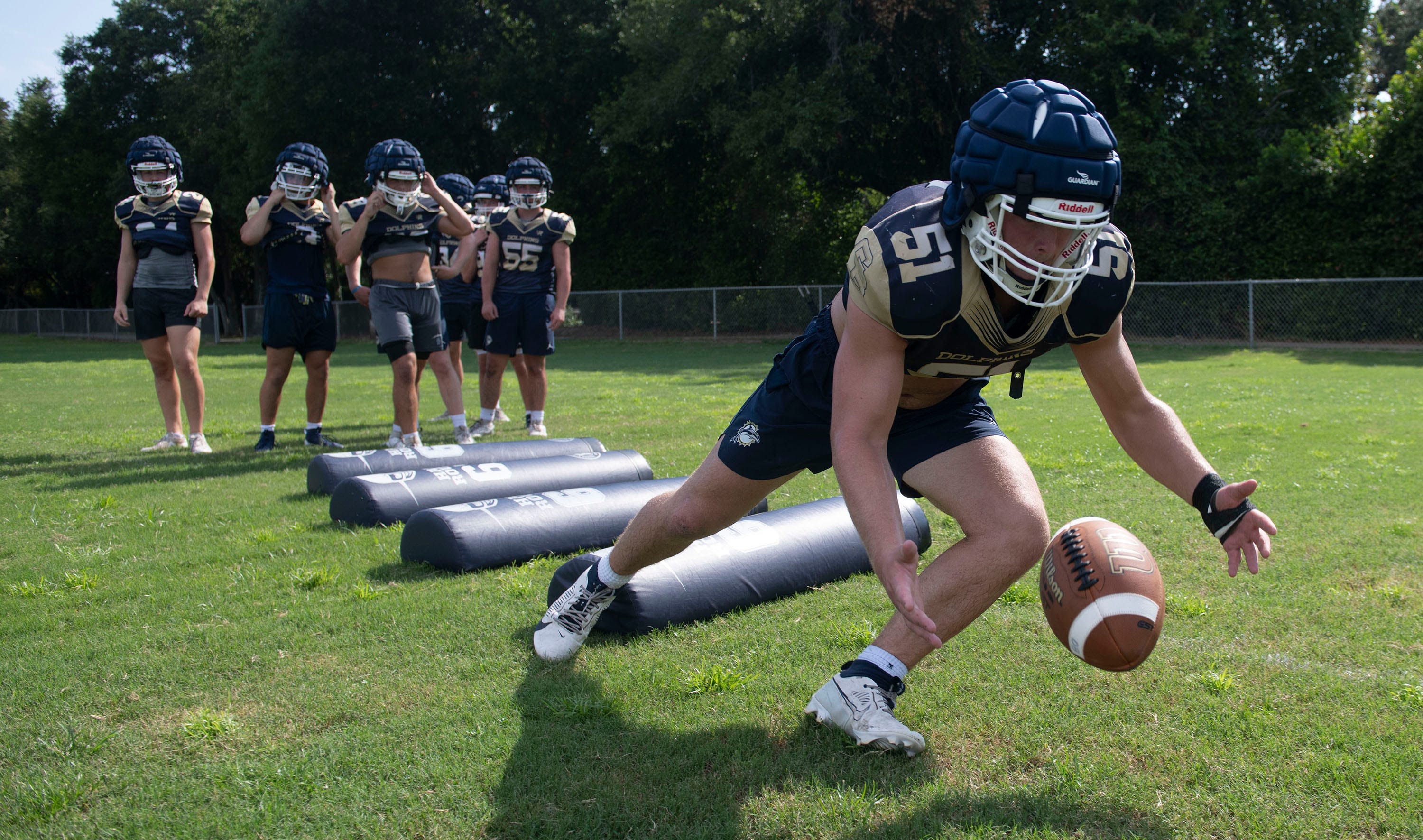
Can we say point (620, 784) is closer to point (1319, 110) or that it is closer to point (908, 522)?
point (908, 522)

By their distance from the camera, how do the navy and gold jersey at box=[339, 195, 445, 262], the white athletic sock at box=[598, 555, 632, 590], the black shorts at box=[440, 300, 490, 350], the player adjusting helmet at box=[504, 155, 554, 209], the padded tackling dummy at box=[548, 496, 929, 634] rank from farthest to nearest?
1. the black shorts at box=[440, 300, 490, 350]
2. the player adjusting helmet at box=[504, 155, 554, 209]
3. the navy and gold jersey at box=[339, 195, 445, 262]
4. the padded tackling dummy at box=[548, 496, 929, 634]
5. the white athletic sock at box=[598, 555, 632, 590]

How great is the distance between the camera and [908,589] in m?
2.38

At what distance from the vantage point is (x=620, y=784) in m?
2.81

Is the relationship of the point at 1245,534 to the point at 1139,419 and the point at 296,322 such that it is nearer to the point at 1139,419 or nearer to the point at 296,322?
the point at 1139,419

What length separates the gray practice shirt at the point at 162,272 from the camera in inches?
327

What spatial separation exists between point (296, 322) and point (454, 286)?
2793 mm

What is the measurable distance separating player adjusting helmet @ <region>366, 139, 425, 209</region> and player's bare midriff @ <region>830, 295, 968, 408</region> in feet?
18.2

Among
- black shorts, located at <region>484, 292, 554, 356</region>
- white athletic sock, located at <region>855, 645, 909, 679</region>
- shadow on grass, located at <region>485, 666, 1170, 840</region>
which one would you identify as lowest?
shadow on grass, located at <region>485, 666, 1170, 840</region>

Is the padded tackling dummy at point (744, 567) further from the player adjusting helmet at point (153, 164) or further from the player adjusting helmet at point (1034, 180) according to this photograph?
the player adjusting helmet at point (153, 164)

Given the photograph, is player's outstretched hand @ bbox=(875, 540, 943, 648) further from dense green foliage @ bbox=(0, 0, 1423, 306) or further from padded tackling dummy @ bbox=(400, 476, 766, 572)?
dense green foliage @ bbox=(0, 0, 1423, 306)

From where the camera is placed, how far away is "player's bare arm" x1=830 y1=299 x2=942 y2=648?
2562 mm

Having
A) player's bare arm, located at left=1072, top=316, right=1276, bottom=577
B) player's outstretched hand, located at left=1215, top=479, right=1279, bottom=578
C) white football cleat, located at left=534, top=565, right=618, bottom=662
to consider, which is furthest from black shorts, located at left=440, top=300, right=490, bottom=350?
player's outstretched hand, located at left=1215, top=479, right=1279, bottom=578

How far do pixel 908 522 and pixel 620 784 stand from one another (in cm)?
235

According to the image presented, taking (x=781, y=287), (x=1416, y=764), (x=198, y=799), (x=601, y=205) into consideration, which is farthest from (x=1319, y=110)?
(x=198, y=799)
